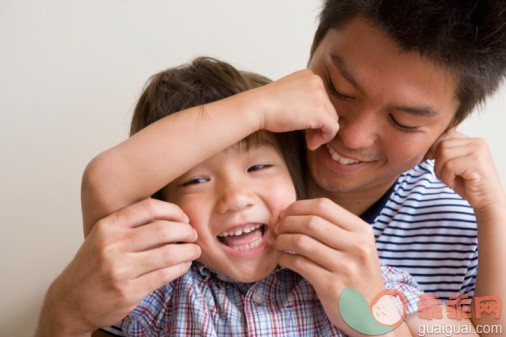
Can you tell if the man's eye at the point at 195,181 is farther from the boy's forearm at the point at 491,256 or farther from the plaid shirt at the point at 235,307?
the boy's forearm at the point at 491,256

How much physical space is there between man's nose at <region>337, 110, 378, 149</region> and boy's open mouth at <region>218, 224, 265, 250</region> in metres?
0.31

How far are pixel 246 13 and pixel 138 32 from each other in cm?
42

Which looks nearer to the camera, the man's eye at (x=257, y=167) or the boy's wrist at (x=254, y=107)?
the boy's wrist at (x=254, y=107)

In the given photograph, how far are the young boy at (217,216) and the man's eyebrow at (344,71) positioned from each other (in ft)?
0.77

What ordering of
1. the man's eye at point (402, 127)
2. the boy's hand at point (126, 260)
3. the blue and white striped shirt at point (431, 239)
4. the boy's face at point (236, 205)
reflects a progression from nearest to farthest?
the boy's hand at point (126, 260)
the boy's face at point (236, 205)
the man's eye at point (402, 127)
the blue and white striped shirt at point (431, 239)

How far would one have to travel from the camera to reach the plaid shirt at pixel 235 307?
3.89ft

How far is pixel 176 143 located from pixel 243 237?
0.30 metres

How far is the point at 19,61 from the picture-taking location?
182 cm

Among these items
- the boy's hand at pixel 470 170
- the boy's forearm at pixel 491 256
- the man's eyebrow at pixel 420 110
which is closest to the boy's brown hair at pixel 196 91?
the man's eyebrow at pixel 420 110

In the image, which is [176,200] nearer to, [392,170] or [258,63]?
[392,170]

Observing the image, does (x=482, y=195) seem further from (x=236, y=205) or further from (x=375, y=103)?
(x=236, y=205)

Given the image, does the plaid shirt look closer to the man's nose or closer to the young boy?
the young boy

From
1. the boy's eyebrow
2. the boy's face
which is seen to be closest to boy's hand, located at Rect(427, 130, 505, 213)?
the boy's eyebrow

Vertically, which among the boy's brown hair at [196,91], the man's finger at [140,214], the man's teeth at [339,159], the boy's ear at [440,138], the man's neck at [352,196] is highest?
the boy's brown hair at [196,91]
